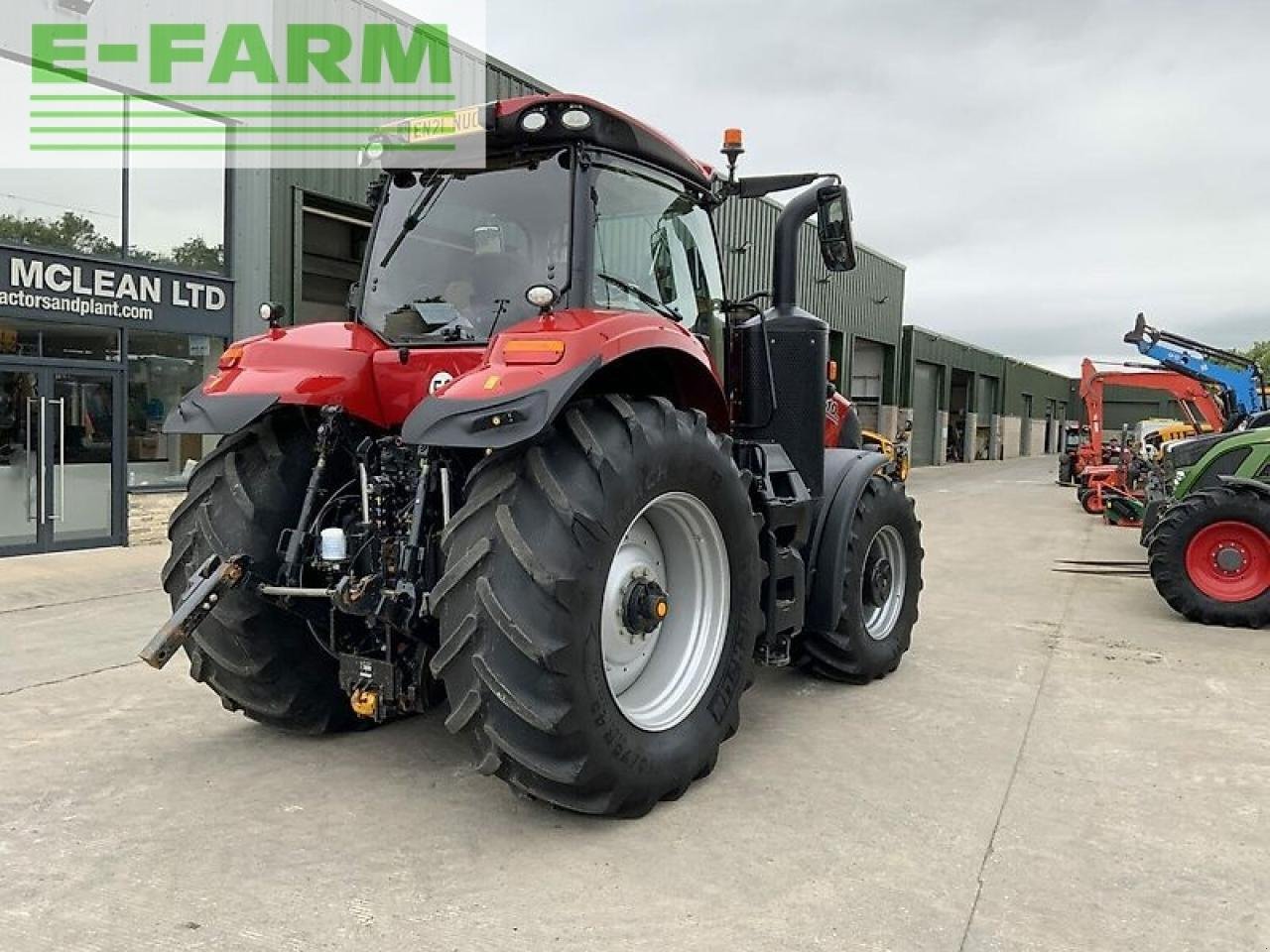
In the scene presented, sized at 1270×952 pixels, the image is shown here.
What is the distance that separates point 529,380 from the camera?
310 cm

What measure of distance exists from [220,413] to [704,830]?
2.32 meters

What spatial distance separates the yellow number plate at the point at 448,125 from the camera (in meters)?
3.89

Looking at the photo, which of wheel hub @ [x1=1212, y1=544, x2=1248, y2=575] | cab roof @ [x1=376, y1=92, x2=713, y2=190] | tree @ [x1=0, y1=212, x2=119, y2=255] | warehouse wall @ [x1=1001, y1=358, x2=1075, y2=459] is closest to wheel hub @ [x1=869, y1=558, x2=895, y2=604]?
cab roof @ [x1=376, y1=92, x2=713, y2=190]

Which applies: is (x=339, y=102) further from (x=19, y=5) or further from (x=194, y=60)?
(x=19, y=5)

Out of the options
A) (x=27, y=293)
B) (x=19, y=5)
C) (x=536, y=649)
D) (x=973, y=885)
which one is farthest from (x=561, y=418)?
(x=19, y=5)

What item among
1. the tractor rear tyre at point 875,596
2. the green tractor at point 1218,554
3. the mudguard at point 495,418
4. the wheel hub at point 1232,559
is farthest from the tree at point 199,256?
the wheel hub at point 1232,559

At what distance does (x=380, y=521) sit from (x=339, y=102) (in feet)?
32.5

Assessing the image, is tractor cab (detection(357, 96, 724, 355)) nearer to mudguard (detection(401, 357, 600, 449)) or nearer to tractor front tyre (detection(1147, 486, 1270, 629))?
mudguard (detection(401, 357, 600, 449))

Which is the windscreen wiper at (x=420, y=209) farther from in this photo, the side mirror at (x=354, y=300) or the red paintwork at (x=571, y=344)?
the red paintwork at (x=571, y=344)

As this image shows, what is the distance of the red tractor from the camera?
312cm

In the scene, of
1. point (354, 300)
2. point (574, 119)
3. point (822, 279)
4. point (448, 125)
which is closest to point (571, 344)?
point (574, 119)

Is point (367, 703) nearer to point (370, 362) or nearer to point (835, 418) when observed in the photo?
point (370, 362)

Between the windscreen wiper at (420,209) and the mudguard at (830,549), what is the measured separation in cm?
236

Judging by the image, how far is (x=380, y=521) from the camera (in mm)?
3674
